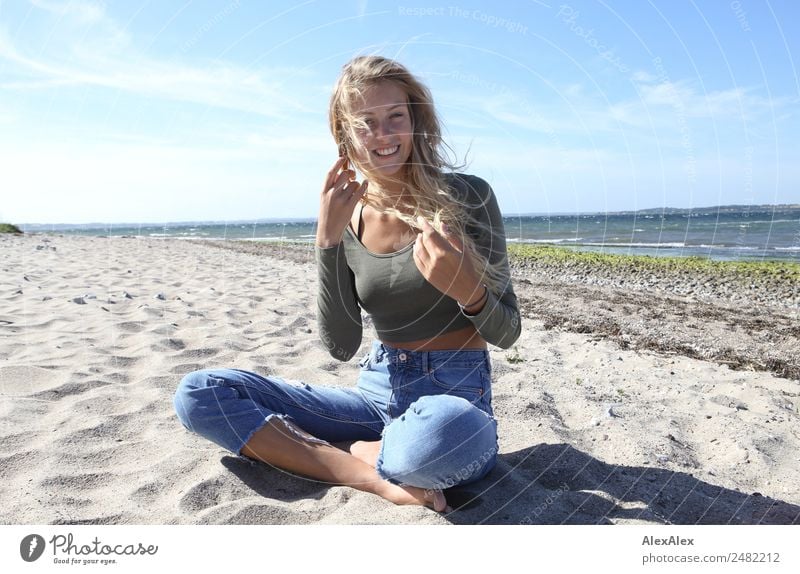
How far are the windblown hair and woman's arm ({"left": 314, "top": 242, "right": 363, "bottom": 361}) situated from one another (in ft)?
1.07

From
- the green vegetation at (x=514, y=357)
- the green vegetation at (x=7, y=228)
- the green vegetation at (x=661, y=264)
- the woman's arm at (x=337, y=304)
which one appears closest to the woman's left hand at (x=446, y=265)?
the woman's arm at (x=337, y=304)

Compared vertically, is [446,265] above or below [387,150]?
A: below

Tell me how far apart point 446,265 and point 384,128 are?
2.42ft

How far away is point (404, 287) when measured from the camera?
2.37 m

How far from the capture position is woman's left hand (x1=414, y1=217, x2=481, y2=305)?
1.97 m

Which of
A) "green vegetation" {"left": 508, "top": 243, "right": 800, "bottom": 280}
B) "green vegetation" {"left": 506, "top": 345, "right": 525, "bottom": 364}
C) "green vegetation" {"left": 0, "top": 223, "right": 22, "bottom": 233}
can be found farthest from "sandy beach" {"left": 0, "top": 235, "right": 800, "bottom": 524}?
"green vegetation" {"left": 0, "top": 223, "right": 22, "bottom": 233}

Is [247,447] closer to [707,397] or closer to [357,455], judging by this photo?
[357,455]

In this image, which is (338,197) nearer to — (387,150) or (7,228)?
(387,150)

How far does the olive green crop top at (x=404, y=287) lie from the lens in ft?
7.74

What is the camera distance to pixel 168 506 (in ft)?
6.94

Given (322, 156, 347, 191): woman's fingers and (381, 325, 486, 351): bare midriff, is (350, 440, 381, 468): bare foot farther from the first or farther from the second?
(322, 156, 347, 191): woman's fingers

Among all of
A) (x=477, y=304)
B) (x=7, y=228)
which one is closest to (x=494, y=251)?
(x=477, y=304)

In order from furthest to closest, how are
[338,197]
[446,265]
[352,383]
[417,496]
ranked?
[352,383], [338,197], [417,496], [446,265]
